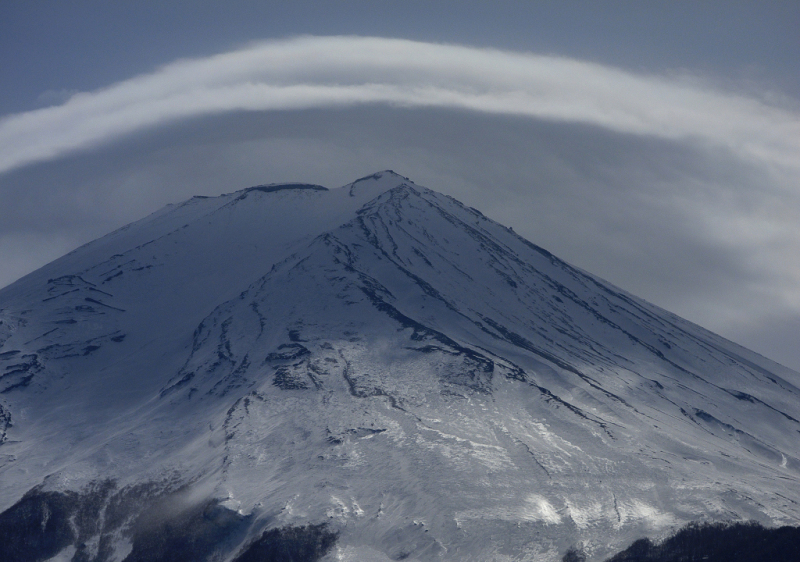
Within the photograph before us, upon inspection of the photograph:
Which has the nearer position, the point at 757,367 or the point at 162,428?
the point at 162,428

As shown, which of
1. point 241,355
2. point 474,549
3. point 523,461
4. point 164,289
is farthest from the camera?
point 164,289

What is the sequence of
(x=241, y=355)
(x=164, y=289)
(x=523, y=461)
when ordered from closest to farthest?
(x=523, y=461) < (x=241, y=355) < (x=164, y=289)

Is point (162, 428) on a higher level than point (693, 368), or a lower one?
lower

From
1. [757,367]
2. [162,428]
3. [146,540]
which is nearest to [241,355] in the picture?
[162,428]

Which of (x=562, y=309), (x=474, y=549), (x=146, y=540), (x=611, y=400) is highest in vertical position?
(x=562, y=309)

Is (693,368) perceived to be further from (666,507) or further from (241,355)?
(241,355)

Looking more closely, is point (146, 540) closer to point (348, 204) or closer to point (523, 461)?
point (523, 461)
